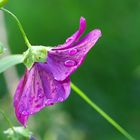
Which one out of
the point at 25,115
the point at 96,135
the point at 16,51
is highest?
the point at 25,115

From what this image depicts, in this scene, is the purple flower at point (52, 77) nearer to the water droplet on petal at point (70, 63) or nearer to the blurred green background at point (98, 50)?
the water droplet on petal at point (70, 63)

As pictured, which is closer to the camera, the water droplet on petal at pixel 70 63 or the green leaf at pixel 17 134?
the water droplet on petal at pixel 70 63

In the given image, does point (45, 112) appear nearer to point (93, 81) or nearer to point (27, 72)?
point (93, 81)

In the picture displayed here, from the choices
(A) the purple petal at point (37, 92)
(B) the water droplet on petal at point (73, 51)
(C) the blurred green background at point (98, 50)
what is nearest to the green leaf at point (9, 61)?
(A) the purple petal at point (37, 92)

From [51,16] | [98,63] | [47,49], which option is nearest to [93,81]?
[98,63]

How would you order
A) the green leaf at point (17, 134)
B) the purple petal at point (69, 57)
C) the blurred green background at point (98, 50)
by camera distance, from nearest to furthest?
the purple petal at point (69, 57)
the green leaf at point (17, 134)
the blurred green background at point (98, 50)

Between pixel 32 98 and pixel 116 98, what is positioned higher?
pixel 32 98

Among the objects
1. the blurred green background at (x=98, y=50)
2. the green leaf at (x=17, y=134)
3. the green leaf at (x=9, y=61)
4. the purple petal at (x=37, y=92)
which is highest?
the green leaf at (x=9, y=61)

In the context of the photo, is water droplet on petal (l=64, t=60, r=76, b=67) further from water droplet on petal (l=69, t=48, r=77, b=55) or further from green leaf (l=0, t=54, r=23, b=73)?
green leaf (l=0, t=54, r=23, b=73)
